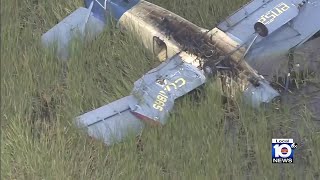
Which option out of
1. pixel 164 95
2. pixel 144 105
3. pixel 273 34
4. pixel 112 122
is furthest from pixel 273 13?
pixel 112 122

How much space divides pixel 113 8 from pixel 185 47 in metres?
0.62

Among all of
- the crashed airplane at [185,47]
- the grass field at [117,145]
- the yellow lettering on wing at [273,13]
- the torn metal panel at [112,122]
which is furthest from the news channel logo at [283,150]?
the yellow lettering on wing at [273,13]

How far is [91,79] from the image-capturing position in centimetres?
329

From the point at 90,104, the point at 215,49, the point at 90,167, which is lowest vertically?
the point at 90,167

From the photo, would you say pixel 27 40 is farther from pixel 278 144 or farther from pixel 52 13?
pixel 278 144

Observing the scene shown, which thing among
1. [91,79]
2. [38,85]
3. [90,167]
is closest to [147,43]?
[91,79]

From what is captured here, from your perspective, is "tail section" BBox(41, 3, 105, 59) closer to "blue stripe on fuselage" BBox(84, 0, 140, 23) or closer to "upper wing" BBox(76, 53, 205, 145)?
"blue stripe on fuselage" BBox(84, 0, 140, 23)

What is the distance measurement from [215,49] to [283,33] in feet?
1.32

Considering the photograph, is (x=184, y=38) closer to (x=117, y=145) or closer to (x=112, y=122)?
(x=112, y=122)

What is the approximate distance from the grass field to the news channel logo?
29 millimetres

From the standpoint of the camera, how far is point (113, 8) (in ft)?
12.1

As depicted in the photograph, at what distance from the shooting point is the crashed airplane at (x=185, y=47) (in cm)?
299

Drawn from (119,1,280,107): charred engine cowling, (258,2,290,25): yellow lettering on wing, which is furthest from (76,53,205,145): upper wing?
Result: (258,2,290,25): yellow lettering on wing

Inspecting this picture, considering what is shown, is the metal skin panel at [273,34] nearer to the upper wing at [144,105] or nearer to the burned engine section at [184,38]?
the burned engine section at [184,38]
